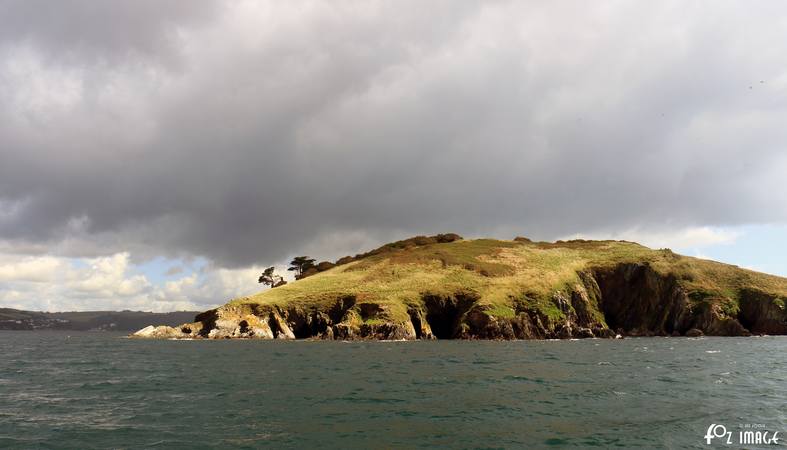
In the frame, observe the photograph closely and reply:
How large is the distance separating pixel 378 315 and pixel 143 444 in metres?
83.6

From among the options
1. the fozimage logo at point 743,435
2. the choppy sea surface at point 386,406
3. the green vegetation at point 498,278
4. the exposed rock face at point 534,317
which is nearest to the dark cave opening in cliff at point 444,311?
the exposed rock face at point 534,317

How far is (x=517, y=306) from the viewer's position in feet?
360

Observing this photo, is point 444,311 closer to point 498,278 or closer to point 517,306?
point 517,306

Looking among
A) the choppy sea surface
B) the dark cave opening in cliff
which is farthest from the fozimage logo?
the dark cave opening in cliff

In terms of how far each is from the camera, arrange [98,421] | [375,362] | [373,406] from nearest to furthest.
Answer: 1. [98,421]
2. [373,406]
3. [375,362]

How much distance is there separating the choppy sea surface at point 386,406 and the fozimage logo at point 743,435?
0.31 metres

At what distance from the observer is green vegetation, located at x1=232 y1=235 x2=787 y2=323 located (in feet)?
364

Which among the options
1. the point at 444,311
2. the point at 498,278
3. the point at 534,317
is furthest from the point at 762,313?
the point at 444,311

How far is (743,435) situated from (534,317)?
92.1 m

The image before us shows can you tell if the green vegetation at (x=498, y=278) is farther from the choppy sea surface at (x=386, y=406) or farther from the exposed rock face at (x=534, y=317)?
the choppy sea surface at (x=386, y=406)

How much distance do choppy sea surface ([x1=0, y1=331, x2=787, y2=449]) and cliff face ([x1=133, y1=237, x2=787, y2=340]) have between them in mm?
60957

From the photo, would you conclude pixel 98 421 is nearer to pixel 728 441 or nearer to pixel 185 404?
pixel 185 404

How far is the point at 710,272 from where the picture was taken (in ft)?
436

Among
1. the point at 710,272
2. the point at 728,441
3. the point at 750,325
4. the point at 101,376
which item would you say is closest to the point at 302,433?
the point at 728,441
